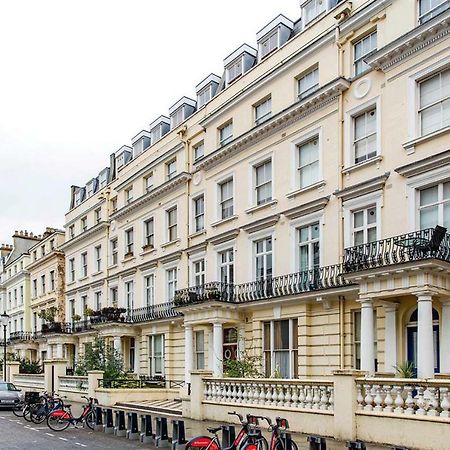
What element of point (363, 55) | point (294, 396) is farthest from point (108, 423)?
point (363, 55)

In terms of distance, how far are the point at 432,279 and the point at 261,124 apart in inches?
372

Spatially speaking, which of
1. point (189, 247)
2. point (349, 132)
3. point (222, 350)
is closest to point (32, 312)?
point (189, 247)

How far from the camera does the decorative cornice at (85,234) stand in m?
35.0

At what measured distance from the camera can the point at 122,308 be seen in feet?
104

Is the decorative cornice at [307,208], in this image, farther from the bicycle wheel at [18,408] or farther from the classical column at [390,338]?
the bicycle wheel at [18,408]

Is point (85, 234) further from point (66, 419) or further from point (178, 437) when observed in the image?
point (178, 437)

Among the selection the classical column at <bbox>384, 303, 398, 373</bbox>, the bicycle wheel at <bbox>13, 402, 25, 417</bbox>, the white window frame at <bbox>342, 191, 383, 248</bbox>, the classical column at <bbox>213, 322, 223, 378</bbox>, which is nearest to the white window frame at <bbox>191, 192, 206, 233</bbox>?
the classical column at <bbox>213, 322, 223, 378</bbox>

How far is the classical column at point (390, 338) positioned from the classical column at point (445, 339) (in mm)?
1335

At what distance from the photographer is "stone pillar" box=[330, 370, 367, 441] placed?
12461 millimetres

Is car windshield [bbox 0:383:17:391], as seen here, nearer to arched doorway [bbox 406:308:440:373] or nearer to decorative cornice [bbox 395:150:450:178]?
arched doorway [bbox 406:308:440:373]

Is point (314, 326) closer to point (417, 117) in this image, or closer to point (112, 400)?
point (417, 117)

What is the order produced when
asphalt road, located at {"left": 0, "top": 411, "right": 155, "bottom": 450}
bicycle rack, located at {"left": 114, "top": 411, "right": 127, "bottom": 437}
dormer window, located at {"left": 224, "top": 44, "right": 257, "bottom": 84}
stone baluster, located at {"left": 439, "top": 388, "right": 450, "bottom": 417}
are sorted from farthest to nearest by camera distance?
dormer window, located at {"left": 224, "top": 44, "right": 257, "bottom": 84} → bicycle rack, located at {"left": 114, "top": 411, "right": 127, "bottom": 437} → asphalt road, located at {"left": 0, "top": 411, "right": 155, "bottom": 450} → stone baluster, located at {"left": 439, "top": 388, "right": 450, "bottom": 417}

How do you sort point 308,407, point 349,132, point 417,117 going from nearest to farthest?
point 308,407 < point 417,117 < point 349,132

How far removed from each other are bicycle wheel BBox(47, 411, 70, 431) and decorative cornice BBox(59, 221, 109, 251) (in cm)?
1684
